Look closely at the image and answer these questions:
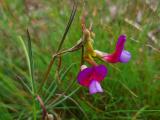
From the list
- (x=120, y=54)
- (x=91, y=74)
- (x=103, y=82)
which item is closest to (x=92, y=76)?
(x=91, y=74)

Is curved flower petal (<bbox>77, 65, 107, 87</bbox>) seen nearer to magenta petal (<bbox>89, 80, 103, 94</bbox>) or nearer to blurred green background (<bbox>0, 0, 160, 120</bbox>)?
magenta petal (<bbox>89, 80, 103, 94</bbox>)

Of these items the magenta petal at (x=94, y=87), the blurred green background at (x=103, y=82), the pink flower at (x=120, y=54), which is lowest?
the blurred green background at (x=103, y=82)

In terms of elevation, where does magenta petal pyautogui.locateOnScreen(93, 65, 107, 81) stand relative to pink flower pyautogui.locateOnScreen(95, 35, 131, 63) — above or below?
below

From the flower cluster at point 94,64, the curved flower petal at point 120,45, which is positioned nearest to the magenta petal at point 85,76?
the flower cluster at point 94,64

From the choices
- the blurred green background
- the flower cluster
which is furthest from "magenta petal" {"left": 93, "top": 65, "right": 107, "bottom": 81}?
the blurred green background

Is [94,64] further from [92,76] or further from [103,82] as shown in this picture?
[103,82]

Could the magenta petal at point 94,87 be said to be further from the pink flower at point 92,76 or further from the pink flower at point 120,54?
the pink flower at point 120,54

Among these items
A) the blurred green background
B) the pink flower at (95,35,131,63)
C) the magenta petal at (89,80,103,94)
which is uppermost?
the pink flower at (95,35,131,63)

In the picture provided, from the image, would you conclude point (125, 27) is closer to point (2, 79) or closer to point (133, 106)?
point (133, 106)

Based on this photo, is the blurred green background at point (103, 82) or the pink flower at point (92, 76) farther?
the blurred green background at point (103, 82)
